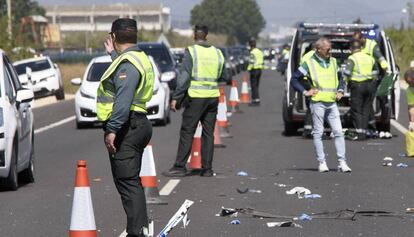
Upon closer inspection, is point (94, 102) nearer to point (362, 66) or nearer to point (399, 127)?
point (399, 127)

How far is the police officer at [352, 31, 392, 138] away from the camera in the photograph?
72.6 ft

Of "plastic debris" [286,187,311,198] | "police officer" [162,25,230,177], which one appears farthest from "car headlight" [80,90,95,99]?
"plastic debris" [286,187,311,198]

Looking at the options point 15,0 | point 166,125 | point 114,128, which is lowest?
point 15,0

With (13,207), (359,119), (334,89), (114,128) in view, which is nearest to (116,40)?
(114,128)

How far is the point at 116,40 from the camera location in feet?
32.5

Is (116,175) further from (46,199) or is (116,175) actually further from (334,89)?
(334,89)

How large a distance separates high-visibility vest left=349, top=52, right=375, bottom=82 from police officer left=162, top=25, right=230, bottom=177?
593 cm

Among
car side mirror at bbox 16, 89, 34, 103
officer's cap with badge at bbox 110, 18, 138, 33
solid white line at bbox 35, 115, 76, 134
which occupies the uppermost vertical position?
officer's cap with badge at bbox 110, 18, 138, 33

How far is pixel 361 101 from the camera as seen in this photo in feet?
73.4

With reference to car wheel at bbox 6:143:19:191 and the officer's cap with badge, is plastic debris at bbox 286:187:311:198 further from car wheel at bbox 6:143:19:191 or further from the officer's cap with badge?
the officer's cap with badge

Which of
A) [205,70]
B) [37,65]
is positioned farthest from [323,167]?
[37,65]

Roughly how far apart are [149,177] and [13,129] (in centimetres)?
226

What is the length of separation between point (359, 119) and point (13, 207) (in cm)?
1017

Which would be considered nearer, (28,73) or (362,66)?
(362,66)
